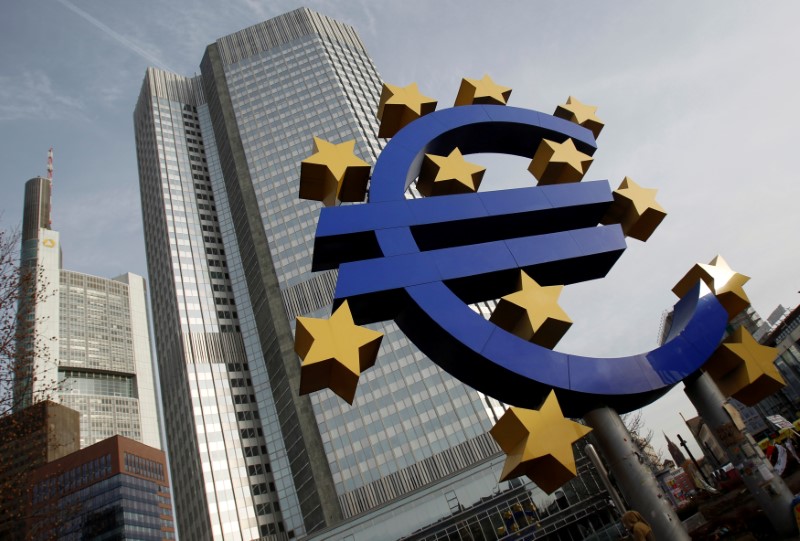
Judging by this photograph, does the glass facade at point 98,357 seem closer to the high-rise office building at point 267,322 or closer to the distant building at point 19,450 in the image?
the high-rise office building at point 267,322

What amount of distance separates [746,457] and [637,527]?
3.22 metres

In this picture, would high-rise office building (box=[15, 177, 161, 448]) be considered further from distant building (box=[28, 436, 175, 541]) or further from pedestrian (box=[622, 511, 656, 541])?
pedestrian (box=[622, 511, 656, 541])

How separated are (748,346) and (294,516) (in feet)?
255

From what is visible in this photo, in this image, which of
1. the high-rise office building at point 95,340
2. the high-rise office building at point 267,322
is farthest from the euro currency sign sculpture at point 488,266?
the high-rise office building at point 95,340

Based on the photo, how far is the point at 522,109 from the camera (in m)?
12.3

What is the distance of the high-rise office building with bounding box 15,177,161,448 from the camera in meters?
137

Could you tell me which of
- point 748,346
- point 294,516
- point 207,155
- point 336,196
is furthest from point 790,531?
point 207,155

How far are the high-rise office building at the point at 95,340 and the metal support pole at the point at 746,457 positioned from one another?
148 meters

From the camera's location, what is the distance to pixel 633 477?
26.4ft

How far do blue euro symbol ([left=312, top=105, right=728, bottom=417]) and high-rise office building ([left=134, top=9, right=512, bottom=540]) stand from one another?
1688 inches

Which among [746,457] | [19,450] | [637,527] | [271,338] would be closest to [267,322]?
[271,338]

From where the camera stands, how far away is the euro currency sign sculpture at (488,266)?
735 cm

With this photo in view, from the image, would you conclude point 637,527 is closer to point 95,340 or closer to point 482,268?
point 482,268

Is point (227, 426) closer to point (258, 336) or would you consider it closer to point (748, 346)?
point (258, 336)
